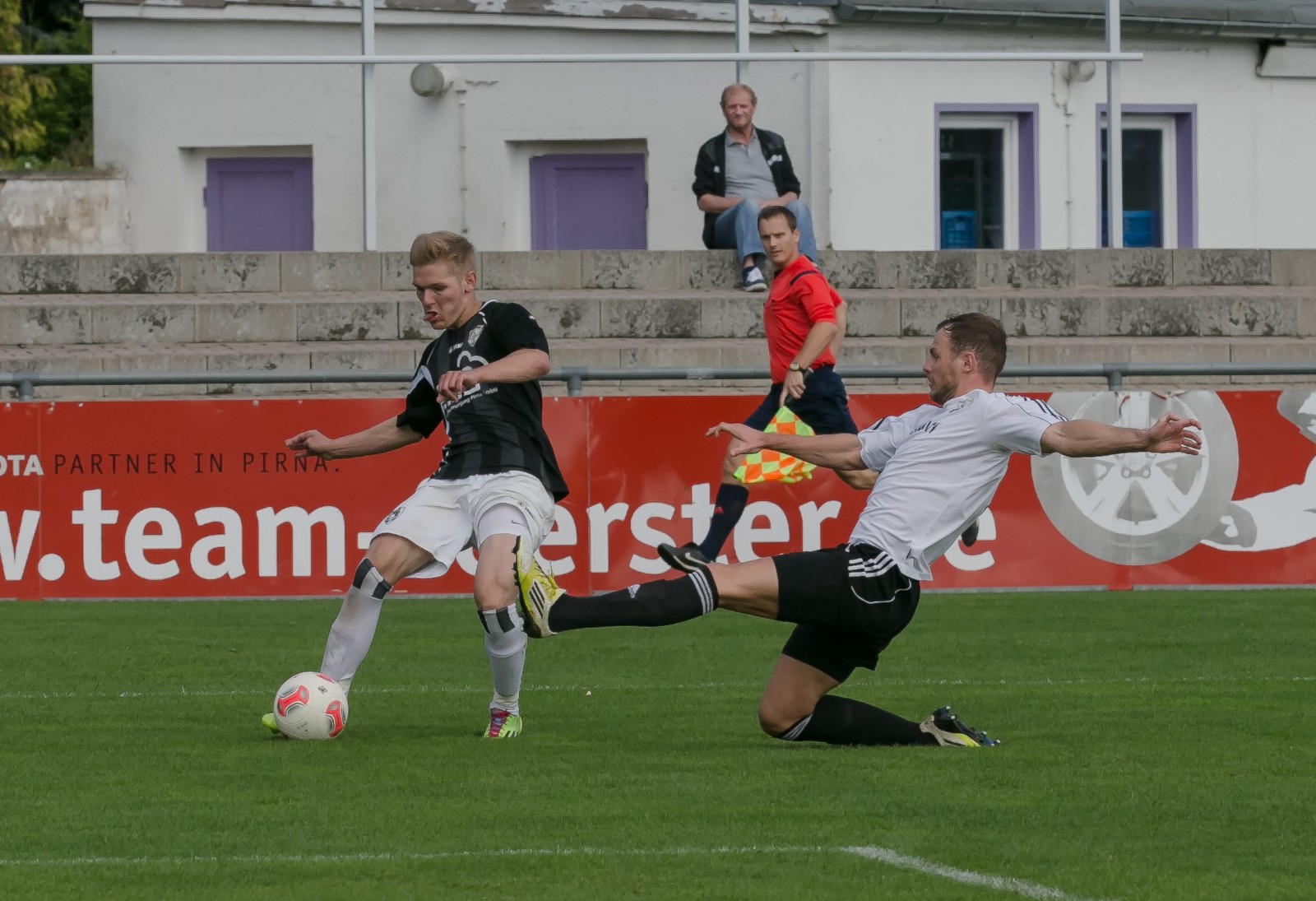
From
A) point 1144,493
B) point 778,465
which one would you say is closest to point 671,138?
point 1144,493

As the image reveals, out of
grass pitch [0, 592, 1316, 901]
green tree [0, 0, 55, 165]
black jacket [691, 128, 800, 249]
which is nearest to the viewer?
grass pitch [0, 592, 1316, 901]

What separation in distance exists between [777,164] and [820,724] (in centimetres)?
1047

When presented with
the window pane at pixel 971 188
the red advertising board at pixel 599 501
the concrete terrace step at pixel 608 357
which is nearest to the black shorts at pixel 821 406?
the red advertising board at pixel 599 501

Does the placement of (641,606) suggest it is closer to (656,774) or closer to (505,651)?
(656,774)

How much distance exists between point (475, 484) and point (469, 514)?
0.12 meters

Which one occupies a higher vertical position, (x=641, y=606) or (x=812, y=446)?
(x=812, y=446)

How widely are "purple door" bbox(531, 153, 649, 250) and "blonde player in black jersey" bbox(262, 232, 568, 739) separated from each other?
1566 cm

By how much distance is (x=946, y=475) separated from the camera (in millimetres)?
7312

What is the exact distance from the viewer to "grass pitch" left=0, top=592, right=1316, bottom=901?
5.32m

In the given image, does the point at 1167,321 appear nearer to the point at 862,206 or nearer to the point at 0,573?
the point at 862,206

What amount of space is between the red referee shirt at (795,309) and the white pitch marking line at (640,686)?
3.09m

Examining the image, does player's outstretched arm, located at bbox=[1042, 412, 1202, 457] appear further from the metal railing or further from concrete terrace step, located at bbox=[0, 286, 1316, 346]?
concrete terrace step, located at bbox=[0, 286, 1316, 346]

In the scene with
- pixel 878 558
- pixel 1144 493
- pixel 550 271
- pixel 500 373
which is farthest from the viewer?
pixel 550 271

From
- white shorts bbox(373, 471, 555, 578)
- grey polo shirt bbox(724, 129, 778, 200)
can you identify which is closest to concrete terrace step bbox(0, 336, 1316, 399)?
grey polo shirt bbox(724, 129, 778, 200)
